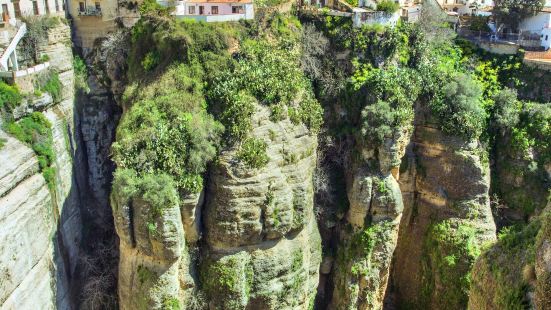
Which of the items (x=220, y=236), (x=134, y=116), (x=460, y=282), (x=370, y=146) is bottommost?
(x=460, y=282)

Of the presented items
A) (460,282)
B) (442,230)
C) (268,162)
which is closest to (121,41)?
(268,162)

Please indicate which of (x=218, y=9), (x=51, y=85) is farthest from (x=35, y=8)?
(x=218, y=9)

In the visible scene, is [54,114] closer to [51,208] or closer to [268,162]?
[51,208]

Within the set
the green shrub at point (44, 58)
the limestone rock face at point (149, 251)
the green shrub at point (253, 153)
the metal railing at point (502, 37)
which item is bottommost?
the limestone rock face at point (149, 251)

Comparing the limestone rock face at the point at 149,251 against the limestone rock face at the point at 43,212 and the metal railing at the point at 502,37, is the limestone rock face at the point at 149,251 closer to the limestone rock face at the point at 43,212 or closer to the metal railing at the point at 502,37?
the limestone rock face at the point at 43,212

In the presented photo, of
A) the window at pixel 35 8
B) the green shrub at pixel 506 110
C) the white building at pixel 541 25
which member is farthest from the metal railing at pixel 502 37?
the window at pixel 35 8

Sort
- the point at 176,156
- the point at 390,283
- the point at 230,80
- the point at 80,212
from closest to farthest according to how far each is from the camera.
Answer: the point at 176,156
the point at 230,80
the point at 80,212
the point at 390,283
